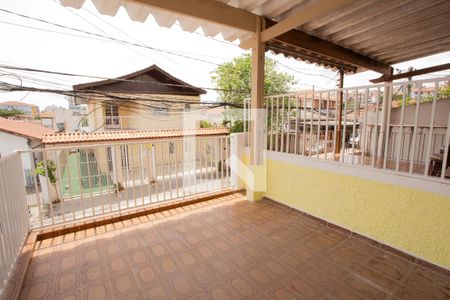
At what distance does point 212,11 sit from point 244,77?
27.6 feet

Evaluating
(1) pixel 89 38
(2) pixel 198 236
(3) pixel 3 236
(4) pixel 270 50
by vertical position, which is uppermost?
(1) pixel 89 38

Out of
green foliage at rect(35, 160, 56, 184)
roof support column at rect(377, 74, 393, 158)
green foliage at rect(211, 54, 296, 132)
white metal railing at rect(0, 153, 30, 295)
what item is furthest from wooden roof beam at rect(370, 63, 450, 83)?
green foliage at rect(35, 160, 56, 184)

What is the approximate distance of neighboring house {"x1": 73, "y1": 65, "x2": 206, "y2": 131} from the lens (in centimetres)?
1082

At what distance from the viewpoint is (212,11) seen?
2.49m

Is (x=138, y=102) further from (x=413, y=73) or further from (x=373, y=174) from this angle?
(x=373, y=174)

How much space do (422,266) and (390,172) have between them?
0.87m

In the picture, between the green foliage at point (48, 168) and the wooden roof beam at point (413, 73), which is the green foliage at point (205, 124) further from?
the wooden roof beam at point (413, 73)

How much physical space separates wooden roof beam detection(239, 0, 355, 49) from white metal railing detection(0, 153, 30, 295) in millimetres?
3047

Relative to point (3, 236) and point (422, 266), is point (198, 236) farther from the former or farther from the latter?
point (422, 266)

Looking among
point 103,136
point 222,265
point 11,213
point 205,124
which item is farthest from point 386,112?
point 205,124

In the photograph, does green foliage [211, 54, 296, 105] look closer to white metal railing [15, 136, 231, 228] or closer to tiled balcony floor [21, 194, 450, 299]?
white metal railing [15, 136, 231, 228]

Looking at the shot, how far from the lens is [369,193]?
Answer: 89.0 inches

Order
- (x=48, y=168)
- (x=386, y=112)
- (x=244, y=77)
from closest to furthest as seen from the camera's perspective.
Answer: (x=386, y=112), (x=48, y=168), (x=244, y=77)

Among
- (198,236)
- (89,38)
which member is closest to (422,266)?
(198,236)
